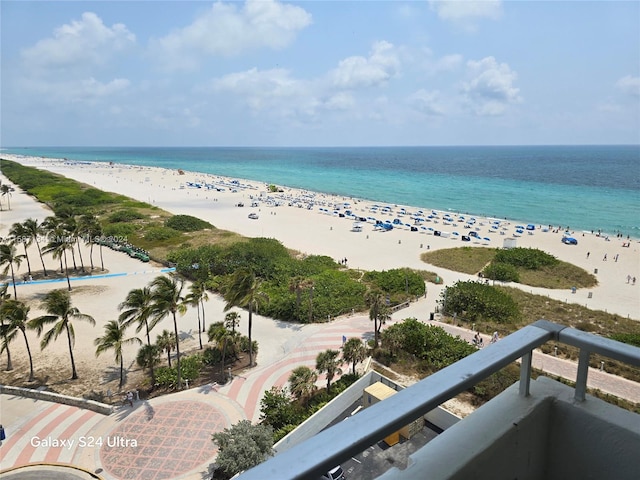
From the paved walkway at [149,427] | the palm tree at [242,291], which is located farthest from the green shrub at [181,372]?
the palm tree at [242,291]

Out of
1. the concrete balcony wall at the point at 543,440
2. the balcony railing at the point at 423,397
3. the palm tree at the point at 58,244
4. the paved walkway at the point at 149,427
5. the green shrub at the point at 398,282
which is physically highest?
the balcony railing at the point at 423,397

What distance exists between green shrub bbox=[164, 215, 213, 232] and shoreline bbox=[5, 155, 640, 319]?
3.77 metres

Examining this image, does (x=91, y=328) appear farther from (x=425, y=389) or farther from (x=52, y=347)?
(x=425, y=389)

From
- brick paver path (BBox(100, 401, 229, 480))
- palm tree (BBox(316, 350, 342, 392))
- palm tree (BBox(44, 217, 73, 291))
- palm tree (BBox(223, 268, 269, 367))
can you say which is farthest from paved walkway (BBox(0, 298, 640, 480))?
palm tree (BBox(44, 217, 73, 291))

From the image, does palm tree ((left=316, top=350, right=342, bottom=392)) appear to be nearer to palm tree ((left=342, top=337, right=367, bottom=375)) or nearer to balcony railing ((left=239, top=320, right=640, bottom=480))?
palm tree ((left=342, top=337, right=367, bottom=375))

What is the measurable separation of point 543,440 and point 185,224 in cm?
5145

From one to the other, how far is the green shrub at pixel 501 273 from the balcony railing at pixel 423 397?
115 feet

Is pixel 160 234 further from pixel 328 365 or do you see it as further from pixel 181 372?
pixel 328 365

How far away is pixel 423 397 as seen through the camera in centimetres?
173

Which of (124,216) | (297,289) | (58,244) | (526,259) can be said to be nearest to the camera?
(297,289)

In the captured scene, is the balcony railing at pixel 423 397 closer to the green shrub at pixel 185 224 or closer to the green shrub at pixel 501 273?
the green shrub at pixel 501 273

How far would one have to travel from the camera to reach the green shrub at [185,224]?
164ft

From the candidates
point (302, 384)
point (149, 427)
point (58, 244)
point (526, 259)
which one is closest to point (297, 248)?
point (58, 244)

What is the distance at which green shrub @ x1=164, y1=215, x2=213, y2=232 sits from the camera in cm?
4991
